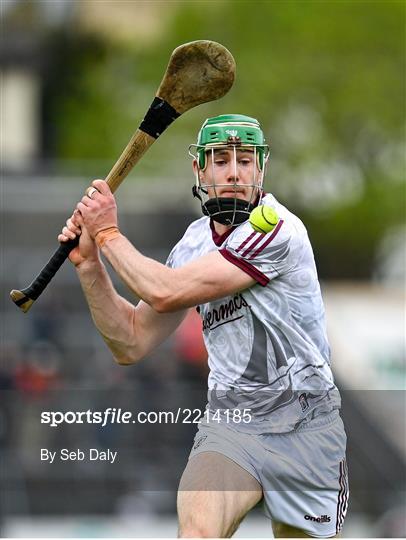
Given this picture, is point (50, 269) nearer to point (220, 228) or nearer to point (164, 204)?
point (220, 228)

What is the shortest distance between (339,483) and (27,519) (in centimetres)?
865

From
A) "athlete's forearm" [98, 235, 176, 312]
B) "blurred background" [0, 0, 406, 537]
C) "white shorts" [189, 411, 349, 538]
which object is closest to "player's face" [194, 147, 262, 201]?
"athlete's forearm" [98, 235, 176, 312]

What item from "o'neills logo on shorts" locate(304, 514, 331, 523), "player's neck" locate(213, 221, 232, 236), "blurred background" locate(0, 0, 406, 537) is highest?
"player's neck" locate(213, 221, 232, 236)

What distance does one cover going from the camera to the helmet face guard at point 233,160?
229 inches

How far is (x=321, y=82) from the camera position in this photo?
38.7m

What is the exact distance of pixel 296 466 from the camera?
584 cm

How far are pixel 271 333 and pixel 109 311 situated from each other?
751 mm

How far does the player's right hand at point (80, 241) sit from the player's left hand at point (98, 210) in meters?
0.10

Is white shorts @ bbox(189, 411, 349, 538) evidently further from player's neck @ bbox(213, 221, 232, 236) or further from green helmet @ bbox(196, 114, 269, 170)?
green helmet @ bbox(196, 114, 269, 170)

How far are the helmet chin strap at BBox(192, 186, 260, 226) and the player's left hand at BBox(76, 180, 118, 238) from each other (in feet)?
1.21

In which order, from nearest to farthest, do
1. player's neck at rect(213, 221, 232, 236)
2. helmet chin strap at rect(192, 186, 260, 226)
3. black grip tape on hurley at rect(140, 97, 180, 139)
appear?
helmet chin strap at rect(192, 186, 260, 226), player's neck at rect(213, 221, 232, 236), black grip tape on hurley at rect(140, 97, 180, 139)

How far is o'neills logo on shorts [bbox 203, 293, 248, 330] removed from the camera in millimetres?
5840

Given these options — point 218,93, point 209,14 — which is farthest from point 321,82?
point 218,93

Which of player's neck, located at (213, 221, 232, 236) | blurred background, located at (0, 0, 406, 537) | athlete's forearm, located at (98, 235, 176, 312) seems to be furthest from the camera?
blurred background, located at (0, 0, 406, 537)
